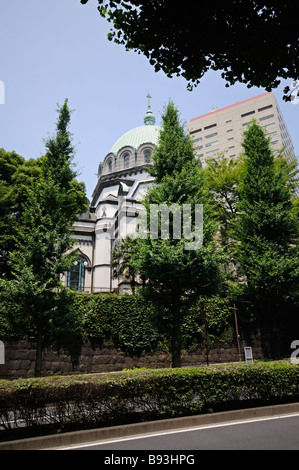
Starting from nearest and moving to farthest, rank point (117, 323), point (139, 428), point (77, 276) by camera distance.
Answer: point (139, 428)
point (117, 323)
point (77, 276)

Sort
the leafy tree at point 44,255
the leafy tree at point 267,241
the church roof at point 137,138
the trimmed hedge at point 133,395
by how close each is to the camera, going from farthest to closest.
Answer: the church roof at point 137,138, the leafy tree at point 267,241, the leafy tree at point 44,255, the trimmed hedge at point 133,395

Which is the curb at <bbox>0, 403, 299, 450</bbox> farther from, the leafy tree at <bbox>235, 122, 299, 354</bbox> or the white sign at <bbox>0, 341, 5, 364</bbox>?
the white sign at <bbox>0, 341, 5, 364</bbox>

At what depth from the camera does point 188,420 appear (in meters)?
7.14

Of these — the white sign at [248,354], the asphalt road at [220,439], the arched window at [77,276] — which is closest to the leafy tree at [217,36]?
the asphalt road at [220,439]

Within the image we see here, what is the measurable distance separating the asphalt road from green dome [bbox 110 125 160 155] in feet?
128

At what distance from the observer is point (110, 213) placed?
3622 centimetres

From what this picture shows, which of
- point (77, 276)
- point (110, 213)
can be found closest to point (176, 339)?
point (77, 276)

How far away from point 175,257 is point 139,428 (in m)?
6.50

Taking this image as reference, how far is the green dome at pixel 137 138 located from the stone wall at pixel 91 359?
31.0 metres

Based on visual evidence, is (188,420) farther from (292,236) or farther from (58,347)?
(292,236)

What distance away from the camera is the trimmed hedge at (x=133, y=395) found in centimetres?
625

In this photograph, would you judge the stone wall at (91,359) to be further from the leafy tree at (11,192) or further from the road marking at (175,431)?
the road marking at (175,431)

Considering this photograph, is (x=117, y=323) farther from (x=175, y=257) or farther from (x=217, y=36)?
(x=217, y=36)

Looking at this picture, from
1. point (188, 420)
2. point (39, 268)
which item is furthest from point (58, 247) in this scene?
point (188, 420)
